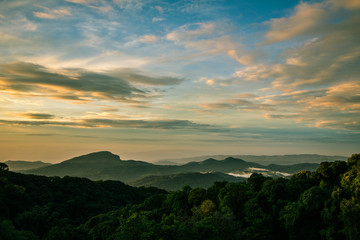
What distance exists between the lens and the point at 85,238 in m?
53.4

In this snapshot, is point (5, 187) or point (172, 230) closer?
point (172, 230)

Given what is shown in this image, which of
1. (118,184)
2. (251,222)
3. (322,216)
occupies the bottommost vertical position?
(118,184)

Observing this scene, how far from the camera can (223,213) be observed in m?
53.8

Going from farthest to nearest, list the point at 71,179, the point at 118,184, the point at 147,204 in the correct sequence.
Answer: the point at 118,184 → the point at 71,179 → the point at 147,204

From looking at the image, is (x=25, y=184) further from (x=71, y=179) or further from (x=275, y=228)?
(x=275, y=228)

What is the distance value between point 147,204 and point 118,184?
67.8 meters

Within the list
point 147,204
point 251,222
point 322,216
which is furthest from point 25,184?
point 322,216

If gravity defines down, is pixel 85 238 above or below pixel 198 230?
below

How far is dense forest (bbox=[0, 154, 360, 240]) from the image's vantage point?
4094 cm

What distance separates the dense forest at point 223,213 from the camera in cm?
4094

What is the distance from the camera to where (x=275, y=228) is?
2032 inches

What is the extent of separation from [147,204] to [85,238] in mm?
22530

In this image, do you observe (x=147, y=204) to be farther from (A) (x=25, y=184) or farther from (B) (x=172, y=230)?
(A) (x=25, y=184)

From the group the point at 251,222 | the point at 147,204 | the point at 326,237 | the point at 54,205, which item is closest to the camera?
the point at 326,237
